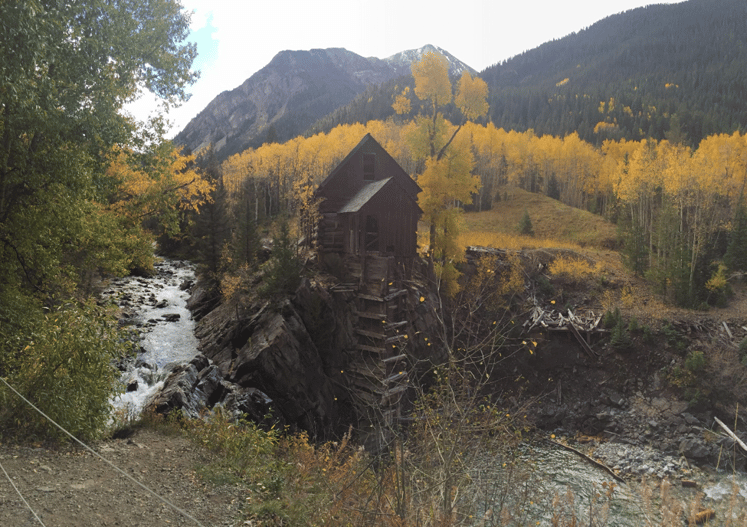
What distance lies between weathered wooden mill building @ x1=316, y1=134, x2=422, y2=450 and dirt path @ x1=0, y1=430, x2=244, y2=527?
35.5 feet

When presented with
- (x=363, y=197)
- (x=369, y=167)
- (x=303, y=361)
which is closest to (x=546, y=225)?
(x=369, y=167)

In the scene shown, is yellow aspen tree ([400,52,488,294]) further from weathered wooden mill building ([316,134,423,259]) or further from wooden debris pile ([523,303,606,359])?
wooden debris pile ([523,303,606,359])

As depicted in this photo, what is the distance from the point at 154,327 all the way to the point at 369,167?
52.5 ft

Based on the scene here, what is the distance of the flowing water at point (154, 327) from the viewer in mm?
14221

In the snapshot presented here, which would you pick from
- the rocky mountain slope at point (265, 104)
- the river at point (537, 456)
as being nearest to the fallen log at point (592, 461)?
the river at point (537, 456)

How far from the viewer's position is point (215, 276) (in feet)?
81.1

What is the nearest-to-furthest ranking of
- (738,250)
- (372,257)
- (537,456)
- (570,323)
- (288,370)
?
(288,370) → (537,456) → (372,257) → (570,323) → (738,250)

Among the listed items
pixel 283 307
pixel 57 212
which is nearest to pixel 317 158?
pixel 283 307

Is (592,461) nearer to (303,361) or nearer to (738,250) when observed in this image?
(303,361)

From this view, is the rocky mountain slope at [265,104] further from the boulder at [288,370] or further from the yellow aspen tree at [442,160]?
the boulder at [288,370]

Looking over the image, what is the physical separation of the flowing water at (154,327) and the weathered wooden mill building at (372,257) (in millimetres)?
8432

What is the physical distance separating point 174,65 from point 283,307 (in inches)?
416

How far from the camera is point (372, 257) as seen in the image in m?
20.5

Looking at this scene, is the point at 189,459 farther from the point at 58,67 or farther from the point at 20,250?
the point at 58,67
